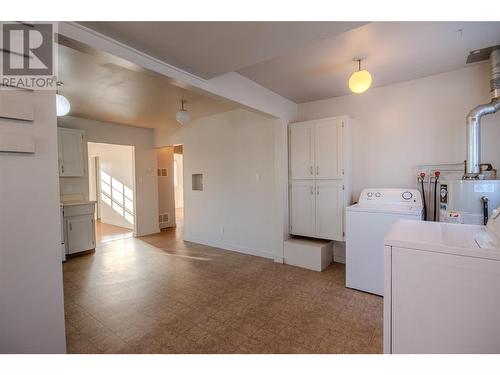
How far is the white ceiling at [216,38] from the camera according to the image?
1.55 metres

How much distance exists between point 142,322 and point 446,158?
3.71 m

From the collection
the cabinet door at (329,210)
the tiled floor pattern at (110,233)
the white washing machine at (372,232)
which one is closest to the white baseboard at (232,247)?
the cabinet door at (329,210)

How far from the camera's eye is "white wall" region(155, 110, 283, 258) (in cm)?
381

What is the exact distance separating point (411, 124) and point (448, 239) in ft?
7.84

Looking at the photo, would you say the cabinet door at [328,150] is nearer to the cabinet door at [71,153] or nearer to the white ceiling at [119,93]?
the white ceiling at [119,93]

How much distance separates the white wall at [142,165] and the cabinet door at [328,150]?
4.04 metres

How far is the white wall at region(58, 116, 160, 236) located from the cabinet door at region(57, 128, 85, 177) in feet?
1.68

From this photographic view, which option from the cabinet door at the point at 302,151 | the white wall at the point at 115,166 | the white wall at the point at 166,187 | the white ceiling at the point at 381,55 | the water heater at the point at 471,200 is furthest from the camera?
the white wall at the point at 166,187

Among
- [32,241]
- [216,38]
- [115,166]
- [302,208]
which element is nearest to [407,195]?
[302,208]

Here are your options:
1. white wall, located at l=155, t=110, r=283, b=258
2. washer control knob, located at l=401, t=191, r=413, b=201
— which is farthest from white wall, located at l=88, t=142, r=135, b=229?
washer control knob, located at l=401, t=191, r=413, b=201

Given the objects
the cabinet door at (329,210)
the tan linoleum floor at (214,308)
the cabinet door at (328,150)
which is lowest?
the tan linoleum floor at (214,308)

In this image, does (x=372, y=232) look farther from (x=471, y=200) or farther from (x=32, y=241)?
(x=32, y=241)
